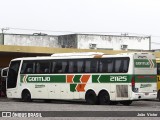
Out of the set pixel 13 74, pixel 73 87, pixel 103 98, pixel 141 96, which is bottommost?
pixel 103 98

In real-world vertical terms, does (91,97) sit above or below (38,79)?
below

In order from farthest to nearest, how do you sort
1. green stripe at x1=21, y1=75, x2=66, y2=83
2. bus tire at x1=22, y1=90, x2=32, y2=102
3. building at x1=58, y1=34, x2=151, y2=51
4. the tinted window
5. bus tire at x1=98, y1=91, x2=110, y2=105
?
building at x1=58, y1=34, x2=151, y2=51
the tinted window
bus tire at x1=22, y1=90, x2=32, y2=102
green stripe at x1=21, y1=75, x2=66, y2=83
bus tire at x1=98, y1=91, x2=110, y2=105

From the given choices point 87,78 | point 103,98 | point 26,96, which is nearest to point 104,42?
point 26,96

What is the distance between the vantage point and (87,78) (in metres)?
29.8

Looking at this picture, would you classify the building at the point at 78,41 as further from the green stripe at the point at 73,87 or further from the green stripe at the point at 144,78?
the green stripe at the point at 144,78

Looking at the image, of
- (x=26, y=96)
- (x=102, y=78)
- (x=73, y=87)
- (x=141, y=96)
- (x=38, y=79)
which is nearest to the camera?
(x=141, y=96)

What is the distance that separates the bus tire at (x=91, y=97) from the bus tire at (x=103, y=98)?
0.28 metres

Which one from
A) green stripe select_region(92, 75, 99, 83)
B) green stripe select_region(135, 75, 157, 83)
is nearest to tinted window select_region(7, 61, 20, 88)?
green stripe select_region(92, 75, 99, 83)

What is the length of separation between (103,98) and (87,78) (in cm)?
148

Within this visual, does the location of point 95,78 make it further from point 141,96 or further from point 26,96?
point 26,96

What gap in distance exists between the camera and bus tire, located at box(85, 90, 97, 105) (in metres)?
29.5

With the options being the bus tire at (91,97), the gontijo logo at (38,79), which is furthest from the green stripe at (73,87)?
the gontijo logo at (38,79)

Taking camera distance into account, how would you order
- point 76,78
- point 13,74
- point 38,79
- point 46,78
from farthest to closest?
1. point 13,74
2. point 38,79
3. point 46,78
4. point 76,78

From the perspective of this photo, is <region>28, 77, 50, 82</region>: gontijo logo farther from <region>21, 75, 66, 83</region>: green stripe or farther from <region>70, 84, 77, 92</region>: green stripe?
<region>70, 84, 77, 92</region>: green stripe
